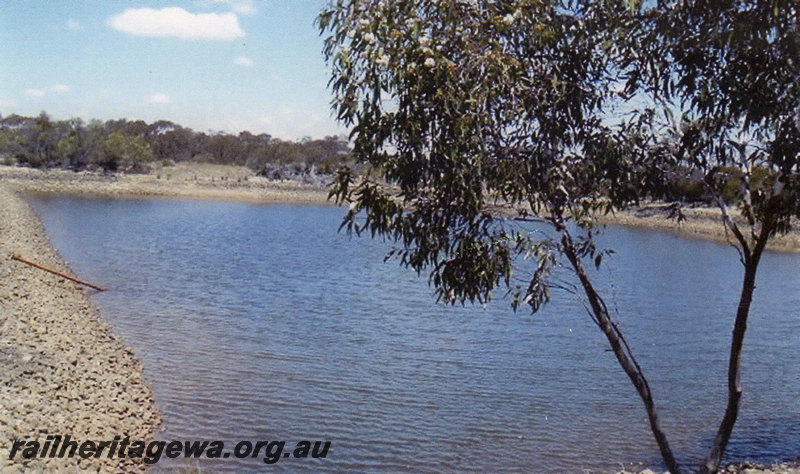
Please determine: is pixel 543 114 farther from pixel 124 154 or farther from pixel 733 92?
pixel 124 154

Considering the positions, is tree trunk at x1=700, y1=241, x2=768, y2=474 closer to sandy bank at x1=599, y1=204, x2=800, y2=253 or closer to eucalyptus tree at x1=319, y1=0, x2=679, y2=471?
eucalyptus tree at x1=319, y1=0, x2=679, y2=471

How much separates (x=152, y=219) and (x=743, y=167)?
36.5 metres

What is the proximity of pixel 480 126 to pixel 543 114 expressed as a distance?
660 mm

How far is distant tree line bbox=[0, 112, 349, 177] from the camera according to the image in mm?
68938

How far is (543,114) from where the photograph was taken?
5.48m

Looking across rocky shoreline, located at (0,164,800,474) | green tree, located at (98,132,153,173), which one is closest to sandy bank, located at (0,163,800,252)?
green tree, located at (98,132,153,173)

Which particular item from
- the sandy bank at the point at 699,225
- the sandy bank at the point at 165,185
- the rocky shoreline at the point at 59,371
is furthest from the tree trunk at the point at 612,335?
the sandy bank at the point at 165,185

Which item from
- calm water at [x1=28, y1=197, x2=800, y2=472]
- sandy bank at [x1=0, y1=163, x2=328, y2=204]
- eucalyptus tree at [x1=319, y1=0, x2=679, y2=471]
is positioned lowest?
calm water at [x1=28, y1=197, x2=800, y2=472]

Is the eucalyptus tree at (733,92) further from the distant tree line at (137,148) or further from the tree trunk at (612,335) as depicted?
the distant tree line at (137,148)

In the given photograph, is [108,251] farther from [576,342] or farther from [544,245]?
[544,245]

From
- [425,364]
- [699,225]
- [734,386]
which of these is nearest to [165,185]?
[699,225]

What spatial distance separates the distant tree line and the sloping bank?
131ft

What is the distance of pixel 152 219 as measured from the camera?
129 feet

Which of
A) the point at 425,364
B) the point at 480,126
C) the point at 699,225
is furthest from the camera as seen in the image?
the point at 699,225
